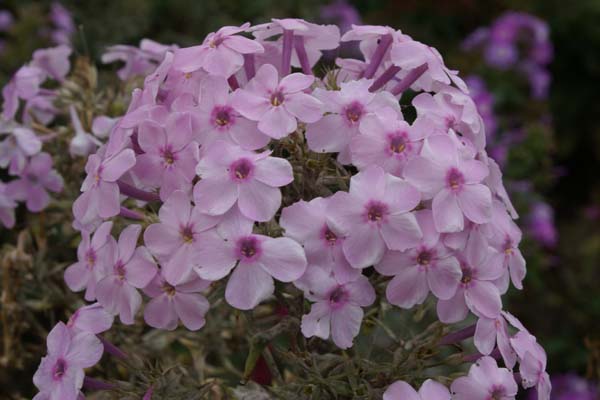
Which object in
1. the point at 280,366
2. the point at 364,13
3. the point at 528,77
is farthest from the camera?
the point at 364,13

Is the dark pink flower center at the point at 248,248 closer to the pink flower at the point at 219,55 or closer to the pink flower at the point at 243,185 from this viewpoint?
the pink flower at the point at 243,185

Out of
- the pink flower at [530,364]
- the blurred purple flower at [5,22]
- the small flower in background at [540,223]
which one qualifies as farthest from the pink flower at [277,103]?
the blurred purple flower at [5,22]

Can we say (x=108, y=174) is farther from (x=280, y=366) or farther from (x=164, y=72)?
(x=280, y=366)

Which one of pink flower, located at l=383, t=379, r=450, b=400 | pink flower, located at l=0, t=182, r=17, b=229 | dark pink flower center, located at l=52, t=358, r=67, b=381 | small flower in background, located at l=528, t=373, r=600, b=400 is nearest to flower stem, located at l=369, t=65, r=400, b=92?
pink flower, located at l=383, t=379, r=450, b=400

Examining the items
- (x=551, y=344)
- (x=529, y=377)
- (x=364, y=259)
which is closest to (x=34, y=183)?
(x=364, y=259)

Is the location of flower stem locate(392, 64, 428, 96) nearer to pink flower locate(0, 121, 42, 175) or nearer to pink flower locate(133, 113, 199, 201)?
pink flower locate(133, 113, 199, 201)

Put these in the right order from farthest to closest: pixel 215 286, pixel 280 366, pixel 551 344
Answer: pixel 551 344 < pixel 280 366 < pixel 215 286
